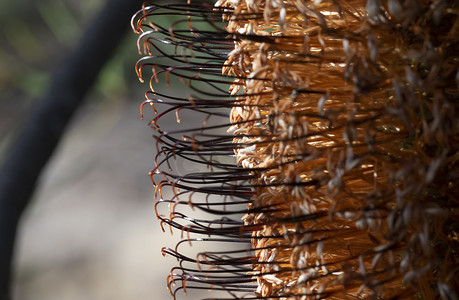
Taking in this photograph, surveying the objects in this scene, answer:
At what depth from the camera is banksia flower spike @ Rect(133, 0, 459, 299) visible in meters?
0.43

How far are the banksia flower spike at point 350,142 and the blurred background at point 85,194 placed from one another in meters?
1.48

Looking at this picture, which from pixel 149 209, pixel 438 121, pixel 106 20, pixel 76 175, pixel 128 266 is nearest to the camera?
pixel 438 121

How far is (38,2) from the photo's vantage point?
9.48 feet

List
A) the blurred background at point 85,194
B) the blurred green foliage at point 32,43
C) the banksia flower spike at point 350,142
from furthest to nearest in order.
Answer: the blurred background at point 85,194 → the blurred green foliage at point 32,43 → the banksia flower spike at point 350,142

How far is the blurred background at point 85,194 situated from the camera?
236cm

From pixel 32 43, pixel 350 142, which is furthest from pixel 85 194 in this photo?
pixel 350 142

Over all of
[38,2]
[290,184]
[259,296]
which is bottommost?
[259,296]

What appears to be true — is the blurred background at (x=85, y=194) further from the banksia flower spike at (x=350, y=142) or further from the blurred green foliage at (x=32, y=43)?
the banksia flower spike at (x=350, y=142)

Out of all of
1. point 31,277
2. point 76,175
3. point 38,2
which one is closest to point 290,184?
point 31,277

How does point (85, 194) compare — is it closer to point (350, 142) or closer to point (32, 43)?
point (32, 43)

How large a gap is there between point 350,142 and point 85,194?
2425mm

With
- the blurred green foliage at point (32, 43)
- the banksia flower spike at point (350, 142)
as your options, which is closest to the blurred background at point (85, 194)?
the blurred green foliage at point (32, 43)

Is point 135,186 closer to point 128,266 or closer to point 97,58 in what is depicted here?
point 128,266

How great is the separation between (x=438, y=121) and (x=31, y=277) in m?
2.28
